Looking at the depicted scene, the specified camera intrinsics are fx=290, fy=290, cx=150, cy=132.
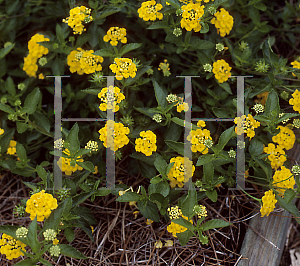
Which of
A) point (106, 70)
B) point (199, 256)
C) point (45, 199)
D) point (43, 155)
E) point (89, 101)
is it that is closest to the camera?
point (45, 199)

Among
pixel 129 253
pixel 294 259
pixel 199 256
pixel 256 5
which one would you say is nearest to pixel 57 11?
pixel 256 5

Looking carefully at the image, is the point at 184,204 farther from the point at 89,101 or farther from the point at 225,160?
the point at 89,101

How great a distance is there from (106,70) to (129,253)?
1300mm

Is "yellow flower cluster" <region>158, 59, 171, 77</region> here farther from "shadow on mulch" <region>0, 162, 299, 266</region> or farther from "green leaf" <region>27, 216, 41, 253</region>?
"green leaf" <region>27, 216, 41, 253</region>

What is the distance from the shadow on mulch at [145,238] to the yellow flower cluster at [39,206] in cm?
57

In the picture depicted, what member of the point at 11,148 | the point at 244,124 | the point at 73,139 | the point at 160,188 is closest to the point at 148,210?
the point at 160,188

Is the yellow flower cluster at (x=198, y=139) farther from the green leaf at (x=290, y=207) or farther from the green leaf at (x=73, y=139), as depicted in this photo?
the green leaf at (x=73, y=139)

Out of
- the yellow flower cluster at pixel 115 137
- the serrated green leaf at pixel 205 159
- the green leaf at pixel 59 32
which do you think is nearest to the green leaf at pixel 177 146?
the serrated green leaf at pixel 205 159

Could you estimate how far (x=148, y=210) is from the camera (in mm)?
1802

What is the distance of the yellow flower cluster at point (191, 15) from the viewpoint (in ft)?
5.80

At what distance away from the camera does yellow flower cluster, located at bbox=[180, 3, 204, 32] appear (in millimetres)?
1768

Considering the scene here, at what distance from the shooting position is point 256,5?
224 centimetres

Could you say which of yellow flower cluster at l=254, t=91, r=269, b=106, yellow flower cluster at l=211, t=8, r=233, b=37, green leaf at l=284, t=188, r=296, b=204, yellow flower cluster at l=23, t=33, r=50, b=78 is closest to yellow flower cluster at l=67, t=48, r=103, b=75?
yellow flower cluster at l=23, t=33, r=50, b=78

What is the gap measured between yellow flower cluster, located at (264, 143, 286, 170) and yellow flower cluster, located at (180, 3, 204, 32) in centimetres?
92
